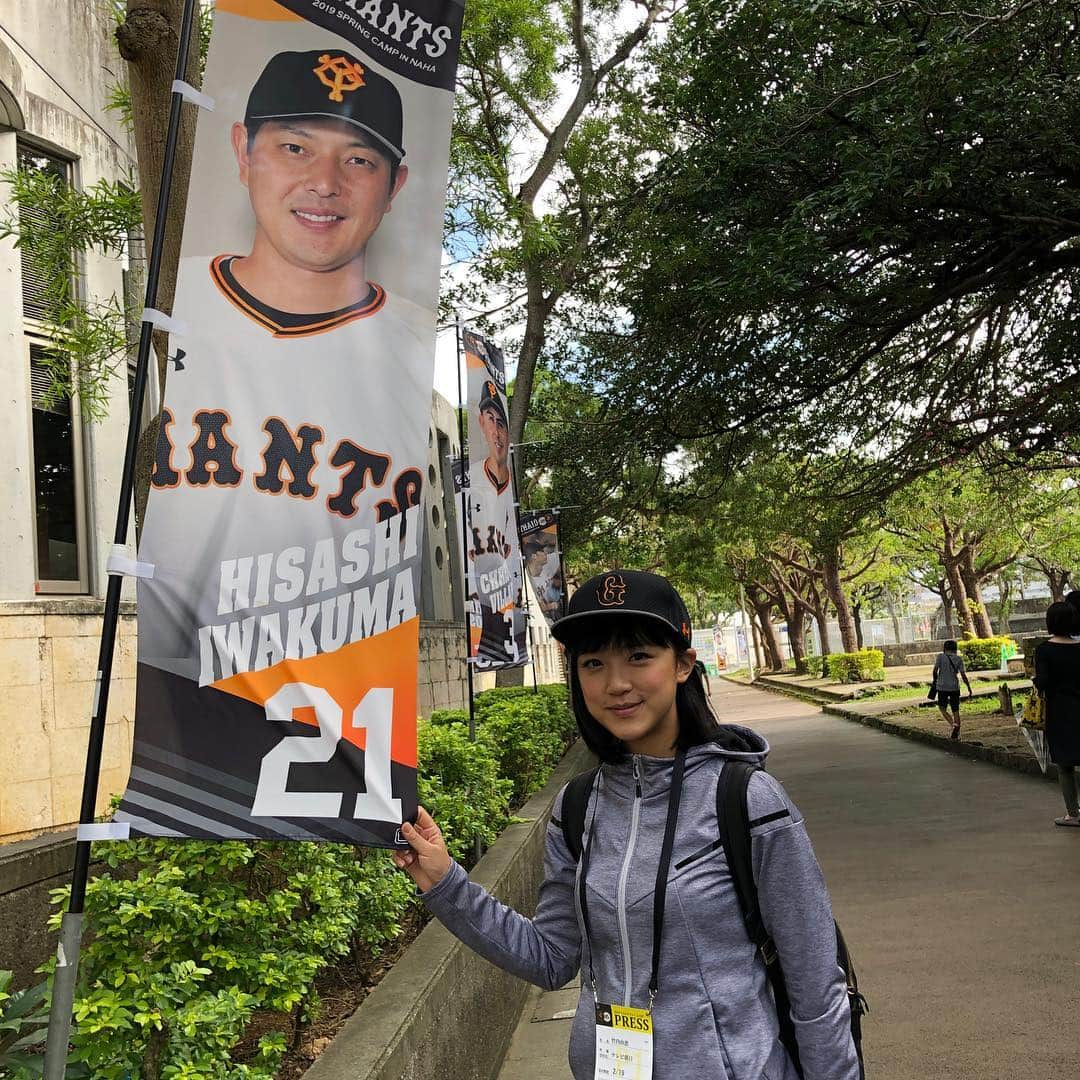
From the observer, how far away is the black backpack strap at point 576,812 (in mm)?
2295

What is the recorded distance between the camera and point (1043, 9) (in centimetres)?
764

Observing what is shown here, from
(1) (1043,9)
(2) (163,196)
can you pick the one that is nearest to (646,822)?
(2) (163,196)

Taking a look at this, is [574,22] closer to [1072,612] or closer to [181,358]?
[1072,612]

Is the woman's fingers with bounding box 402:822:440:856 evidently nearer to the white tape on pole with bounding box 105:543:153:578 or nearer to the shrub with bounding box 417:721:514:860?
the white tape on pole with bounding box 105:543:153:578

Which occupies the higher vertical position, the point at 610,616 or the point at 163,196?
the point at 163,196

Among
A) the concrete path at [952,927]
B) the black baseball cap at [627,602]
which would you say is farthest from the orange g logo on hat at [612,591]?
the concrete path at [952,927]

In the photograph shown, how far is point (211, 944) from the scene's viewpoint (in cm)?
317

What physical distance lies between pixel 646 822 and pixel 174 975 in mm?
1527

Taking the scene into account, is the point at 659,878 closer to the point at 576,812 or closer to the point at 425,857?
the point at 576,812

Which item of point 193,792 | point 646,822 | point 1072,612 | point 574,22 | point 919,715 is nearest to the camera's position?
point 646,822

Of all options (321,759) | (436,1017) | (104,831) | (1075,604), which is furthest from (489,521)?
(104,831)

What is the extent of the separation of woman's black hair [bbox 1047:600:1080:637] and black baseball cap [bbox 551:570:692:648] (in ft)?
24.1

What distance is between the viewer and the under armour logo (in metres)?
2.94

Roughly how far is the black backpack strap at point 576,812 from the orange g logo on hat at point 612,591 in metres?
0.35
